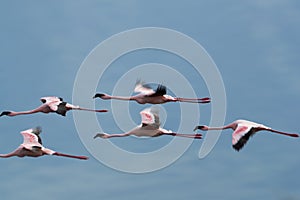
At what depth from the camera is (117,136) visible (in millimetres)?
42625

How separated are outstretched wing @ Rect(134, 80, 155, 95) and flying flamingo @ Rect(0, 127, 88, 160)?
433 cm

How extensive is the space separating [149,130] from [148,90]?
7.11 ft

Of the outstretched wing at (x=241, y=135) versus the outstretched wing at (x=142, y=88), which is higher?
the outstretched wing at (x=142, y=88)

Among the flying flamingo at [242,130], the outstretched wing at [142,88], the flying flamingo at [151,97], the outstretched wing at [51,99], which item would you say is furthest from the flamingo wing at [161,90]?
the outstretched wing at [51,99]

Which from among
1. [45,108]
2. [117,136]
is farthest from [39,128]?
[117,136]

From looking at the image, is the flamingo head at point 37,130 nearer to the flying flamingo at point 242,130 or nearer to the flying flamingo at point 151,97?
the flying flamingo at point 151,97

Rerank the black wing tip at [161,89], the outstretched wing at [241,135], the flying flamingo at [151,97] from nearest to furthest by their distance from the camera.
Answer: the outstretched wing at [241,135]
the black wing tip at [161,89]
the flying flamingo at [151,97]

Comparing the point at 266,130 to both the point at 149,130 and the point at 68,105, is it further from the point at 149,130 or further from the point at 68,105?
the point at 68,105

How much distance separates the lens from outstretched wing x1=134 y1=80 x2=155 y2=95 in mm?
39756

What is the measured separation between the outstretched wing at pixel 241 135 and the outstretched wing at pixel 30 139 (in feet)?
33.7

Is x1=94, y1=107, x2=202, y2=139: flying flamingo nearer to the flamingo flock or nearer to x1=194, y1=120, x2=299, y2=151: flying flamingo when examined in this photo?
the flamingo flock

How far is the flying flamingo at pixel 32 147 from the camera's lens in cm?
3850

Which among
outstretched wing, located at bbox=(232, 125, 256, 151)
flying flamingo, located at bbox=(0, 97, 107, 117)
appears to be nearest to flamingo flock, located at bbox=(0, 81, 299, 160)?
flying flamingo, located at bbox=(0, 97, 107, 117)

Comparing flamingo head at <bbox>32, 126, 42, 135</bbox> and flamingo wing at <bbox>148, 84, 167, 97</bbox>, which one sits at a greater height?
flamingo head at <bbox>32, 126, 42, 135</bbox>
